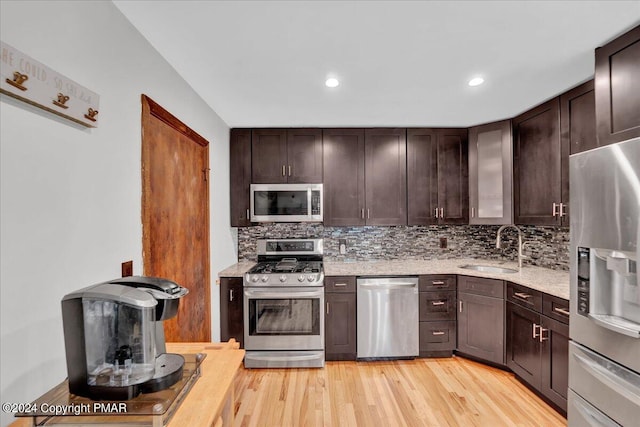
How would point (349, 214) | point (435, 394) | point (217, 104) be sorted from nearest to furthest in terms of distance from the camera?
point (435, 394) < point (217, 104) < point (349, 214)

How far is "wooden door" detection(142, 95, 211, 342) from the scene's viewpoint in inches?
70.2

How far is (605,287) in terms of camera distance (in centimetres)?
163

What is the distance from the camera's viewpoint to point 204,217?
107 inches

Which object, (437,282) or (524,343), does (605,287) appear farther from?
(437,282)

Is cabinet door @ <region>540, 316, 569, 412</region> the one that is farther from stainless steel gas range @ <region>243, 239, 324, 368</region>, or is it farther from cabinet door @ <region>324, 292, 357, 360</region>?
stainless steel gas range @ <region>243, 239, 324, 368</region>

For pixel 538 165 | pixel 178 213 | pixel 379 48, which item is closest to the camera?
pixel 379 48

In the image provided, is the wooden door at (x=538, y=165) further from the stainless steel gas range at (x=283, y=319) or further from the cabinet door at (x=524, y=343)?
the stainless steel gas range at (x=283, y=319)

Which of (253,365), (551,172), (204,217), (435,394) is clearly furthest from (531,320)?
(204,217)

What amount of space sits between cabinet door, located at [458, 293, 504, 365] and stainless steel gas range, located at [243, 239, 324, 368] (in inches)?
54.0

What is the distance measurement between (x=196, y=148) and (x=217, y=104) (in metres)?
0.51

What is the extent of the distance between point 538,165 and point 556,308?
4.12 ft

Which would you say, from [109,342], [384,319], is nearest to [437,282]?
[384,319]

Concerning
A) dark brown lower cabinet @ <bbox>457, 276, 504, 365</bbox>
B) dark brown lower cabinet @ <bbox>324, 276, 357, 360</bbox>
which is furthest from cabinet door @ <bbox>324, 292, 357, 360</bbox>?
dark brown lower cabinet @ <bbox>457, 276, 504, 365</bbox>

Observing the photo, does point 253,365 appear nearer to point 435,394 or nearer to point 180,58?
point 435,394
